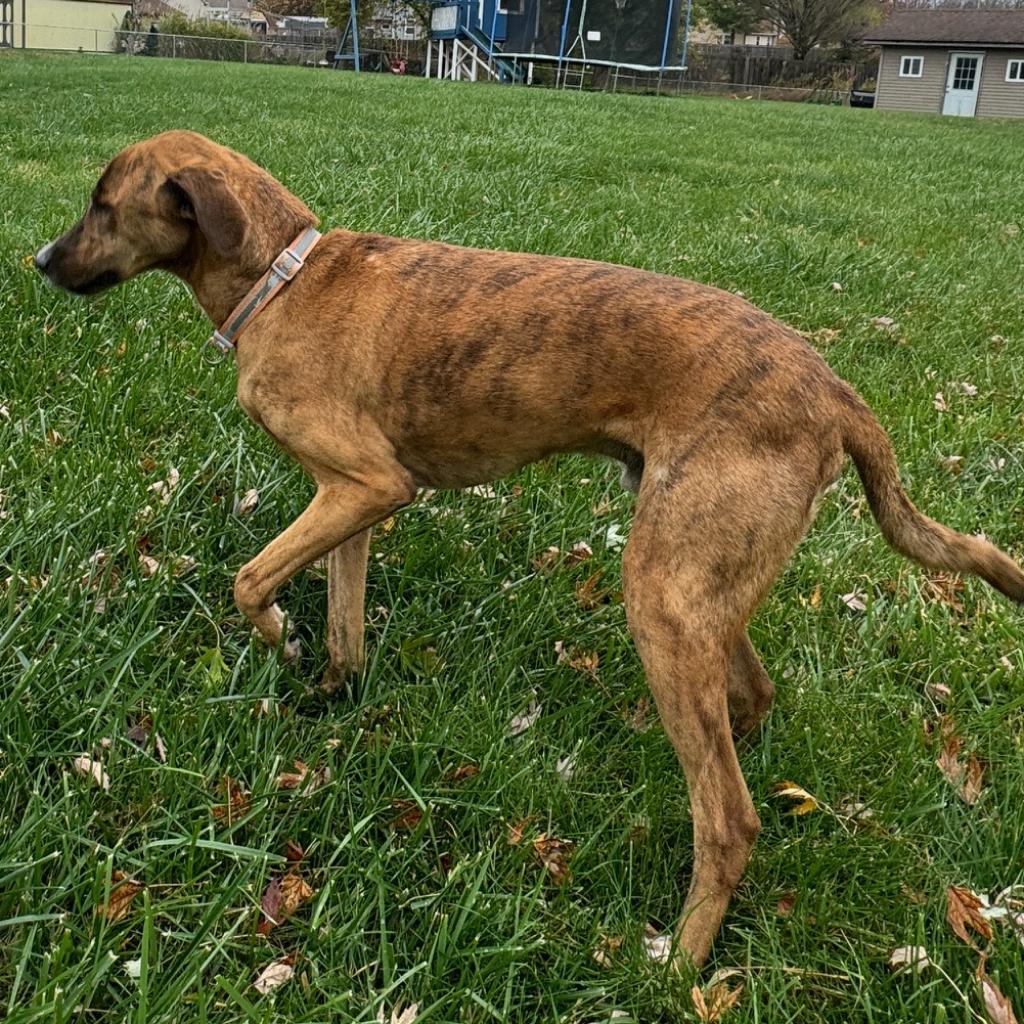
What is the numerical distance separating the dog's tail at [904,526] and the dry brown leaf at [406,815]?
4.86 feet

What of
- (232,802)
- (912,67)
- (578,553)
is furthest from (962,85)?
(232,802)

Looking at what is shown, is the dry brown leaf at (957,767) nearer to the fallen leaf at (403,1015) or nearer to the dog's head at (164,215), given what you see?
the fallen leaf at (403,1015)

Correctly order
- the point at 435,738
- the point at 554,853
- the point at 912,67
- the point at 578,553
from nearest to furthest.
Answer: the point at 554,853
the point at 435,738
the point at 578,553
the point at 912,67

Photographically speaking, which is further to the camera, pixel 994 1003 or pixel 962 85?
pixel 962 85

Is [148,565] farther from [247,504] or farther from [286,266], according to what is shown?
[286,266]

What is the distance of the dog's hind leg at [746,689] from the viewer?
10.4 ft

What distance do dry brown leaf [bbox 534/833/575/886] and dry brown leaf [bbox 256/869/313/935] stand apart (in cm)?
60

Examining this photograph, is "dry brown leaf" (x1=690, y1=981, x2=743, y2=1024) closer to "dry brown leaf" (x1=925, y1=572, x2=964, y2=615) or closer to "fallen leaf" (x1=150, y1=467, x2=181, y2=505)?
"dry brown leaf" (x1=925, y1=572, x2=964, y2=615)

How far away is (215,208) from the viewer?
3152mm

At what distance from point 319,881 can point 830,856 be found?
1299mm

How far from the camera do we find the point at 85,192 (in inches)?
307

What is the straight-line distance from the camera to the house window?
2071 inches

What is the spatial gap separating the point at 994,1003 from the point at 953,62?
58.2m

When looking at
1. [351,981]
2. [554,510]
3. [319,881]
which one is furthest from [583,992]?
[554,510]
